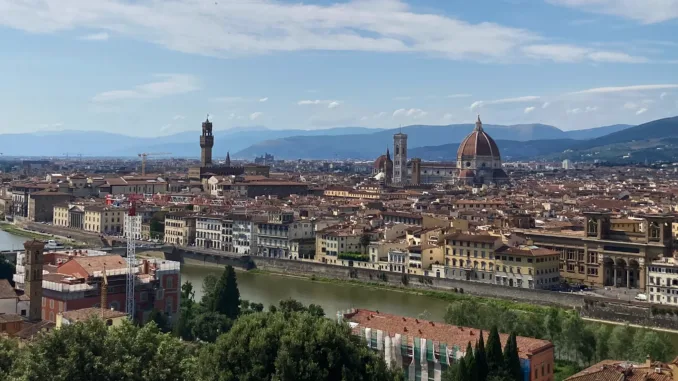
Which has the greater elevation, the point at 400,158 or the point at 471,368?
the point at 400,158

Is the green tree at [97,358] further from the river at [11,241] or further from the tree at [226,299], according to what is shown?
the river at [11,241]

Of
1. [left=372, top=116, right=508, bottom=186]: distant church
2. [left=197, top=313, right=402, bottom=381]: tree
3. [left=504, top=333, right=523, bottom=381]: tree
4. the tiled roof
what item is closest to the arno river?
the tiled roof

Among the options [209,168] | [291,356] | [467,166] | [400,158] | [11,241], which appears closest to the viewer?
[291,356]

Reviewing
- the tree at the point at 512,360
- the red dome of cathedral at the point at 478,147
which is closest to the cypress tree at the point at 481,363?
the tree at the point at 512,360

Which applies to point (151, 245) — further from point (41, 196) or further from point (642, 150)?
point (642, 150)

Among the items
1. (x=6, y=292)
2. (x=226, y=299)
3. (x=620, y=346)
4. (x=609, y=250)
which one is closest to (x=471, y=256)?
(x=609, y=250)

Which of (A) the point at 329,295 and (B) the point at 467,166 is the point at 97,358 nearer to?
(A) the point at 329,295
